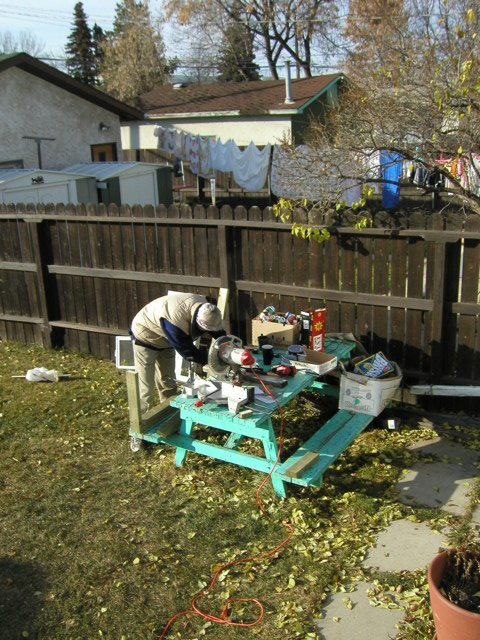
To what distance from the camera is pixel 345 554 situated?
14.2ft

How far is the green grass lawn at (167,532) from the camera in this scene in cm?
387

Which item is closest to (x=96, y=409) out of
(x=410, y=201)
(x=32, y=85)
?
(x=32, y=85)

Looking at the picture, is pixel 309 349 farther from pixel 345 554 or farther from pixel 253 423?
pixel 345 554

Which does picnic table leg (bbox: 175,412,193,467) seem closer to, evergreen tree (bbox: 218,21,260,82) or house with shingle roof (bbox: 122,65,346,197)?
house with shingle roof (bbox: 122,65,346,197)

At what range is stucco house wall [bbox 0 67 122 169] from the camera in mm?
15547

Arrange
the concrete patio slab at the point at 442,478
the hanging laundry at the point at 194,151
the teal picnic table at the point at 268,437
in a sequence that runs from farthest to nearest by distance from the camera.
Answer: the hanging laundry at the point at 194,151, the concrete patio slab at the point at 442,478, the teal picnic table at the point at 268,437

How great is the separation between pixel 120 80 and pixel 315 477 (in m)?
44.9

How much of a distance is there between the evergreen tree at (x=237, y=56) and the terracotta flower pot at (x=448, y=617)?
136ft

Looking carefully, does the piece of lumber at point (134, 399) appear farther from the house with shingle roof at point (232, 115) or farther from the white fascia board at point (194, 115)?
the white fascia board at point (194, 115)

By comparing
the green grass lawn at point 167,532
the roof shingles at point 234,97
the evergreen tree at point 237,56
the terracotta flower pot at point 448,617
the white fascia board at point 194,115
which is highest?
the evergreen tree at point 237,56

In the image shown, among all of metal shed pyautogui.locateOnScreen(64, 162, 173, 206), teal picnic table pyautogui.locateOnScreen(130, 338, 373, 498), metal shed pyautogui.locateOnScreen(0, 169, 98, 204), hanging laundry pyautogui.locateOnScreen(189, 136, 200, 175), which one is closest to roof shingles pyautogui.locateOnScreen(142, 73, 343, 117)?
metal shed pyautogui.locateOnScreen(64, 162, 173, 206)

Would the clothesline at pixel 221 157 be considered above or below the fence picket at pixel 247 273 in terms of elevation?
above

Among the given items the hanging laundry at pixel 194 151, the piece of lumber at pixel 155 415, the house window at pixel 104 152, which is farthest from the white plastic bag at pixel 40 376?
the house window at pixel 104 152

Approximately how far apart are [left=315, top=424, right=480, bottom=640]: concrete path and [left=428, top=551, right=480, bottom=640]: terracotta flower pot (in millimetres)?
509
